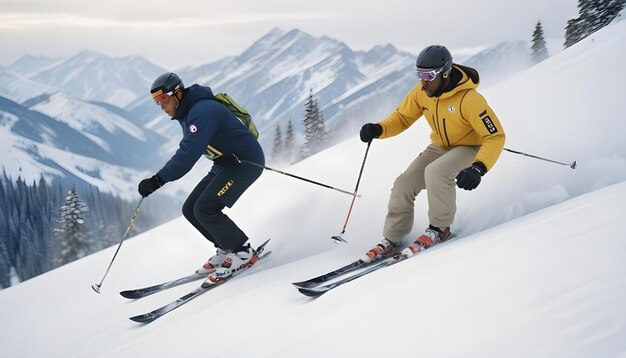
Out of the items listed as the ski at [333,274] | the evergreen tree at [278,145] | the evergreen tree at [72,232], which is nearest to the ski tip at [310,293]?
the ski at [333,274]

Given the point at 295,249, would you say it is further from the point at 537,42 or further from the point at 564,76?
the point at 537,42

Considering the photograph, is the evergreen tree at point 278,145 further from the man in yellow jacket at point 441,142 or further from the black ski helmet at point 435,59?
the black ski helmet at point 435,59

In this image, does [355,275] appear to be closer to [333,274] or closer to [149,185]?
[333,274]

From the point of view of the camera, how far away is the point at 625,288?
7.29 ft

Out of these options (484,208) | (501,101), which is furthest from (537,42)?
(484,208)

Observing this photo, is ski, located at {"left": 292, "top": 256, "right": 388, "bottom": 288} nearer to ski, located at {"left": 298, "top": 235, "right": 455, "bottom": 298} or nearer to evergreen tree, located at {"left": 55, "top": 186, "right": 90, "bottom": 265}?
ski, located at {"left": 298, "top": 235, "right": 455, "bottom": 298}

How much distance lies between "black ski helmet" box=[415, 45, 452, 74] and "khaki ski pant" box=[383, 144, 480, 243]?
78cm

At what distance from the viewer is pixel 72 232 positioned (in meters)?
33.7

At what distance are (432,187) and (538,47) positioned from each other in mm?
34652

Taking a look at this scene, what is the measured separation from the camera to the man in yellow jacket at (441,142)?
436cm

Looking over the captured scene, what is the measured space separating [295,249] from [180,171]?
1905mm

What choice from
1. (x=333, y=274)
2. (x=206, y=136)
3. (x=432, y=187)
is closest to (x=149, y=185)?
(x=206, y=136)

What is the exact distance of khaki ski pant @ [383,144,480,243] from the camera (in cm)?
455

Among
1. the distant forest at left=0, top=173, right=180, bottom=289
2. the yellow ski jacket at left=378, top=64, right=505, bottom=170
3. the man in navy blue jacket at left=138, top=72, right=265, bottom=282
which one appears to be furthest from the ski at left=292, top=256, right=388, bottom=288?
the distant forest at left=0, top=173, right=180, bottom=289
